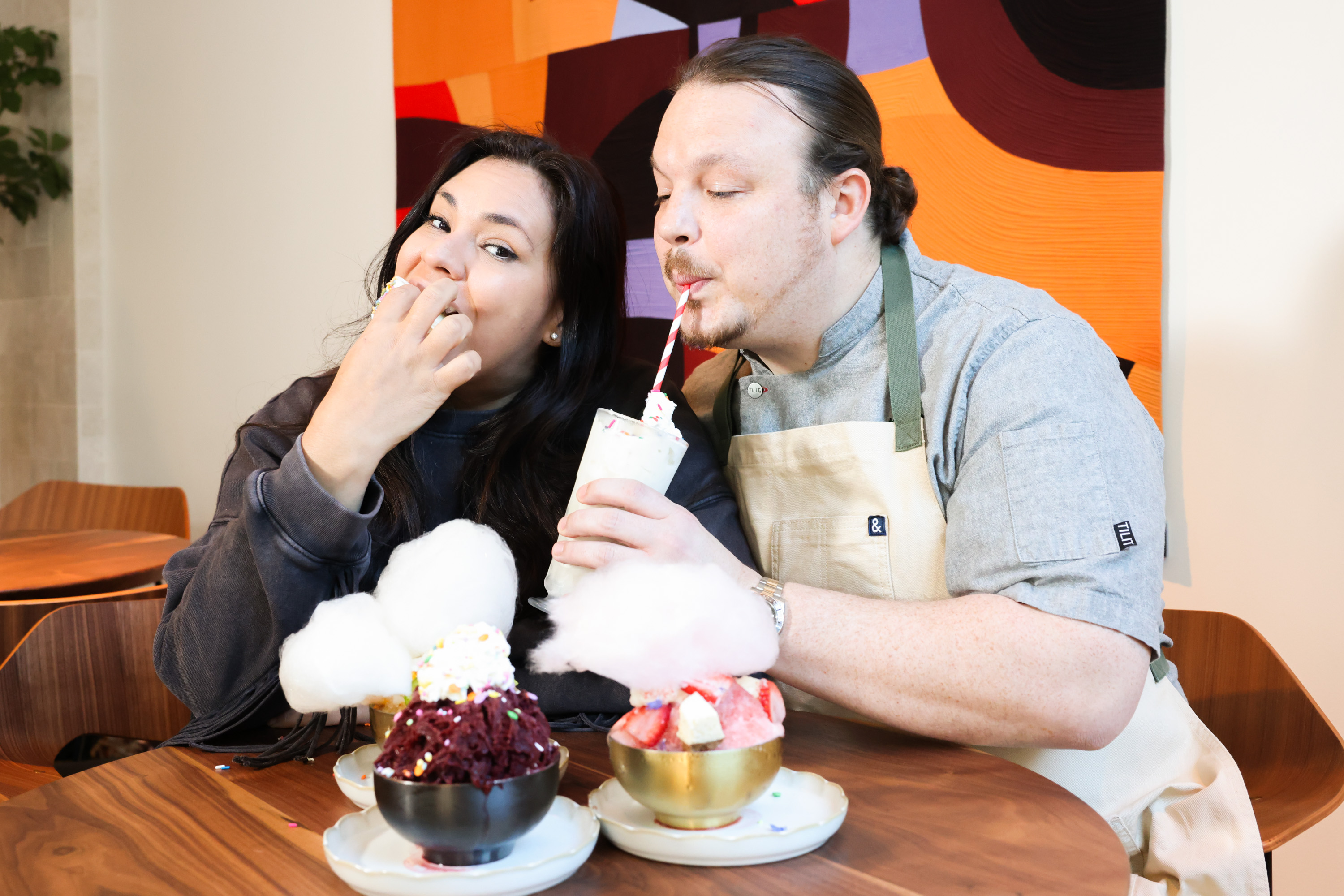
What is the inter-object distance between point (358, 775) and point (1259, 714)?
1.25 metres

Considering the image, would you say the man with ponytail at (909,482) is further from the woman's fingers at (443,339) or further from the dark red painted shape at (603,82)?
the dark red painted shape at (603,82)

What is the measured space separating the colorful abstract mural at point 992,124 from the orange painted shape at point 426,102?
0.53m

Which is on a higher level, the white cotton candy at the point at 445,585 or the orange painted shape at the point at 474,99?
the orange painted shape at the point at 474,99

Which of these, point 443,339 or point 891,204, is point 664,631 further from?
point 891,204

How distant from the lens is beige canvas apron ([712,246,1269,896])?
117 centimetres

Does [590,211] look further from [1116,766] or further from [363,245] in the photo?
[363,245]

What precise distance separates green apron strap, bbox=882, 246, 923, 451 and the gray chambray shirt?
11 mm

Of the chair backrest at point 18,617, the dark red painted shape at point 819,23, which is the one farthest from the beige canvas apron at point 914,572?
the chair backrest at point 18,617

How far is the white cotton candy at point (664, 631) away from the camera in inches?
31.4

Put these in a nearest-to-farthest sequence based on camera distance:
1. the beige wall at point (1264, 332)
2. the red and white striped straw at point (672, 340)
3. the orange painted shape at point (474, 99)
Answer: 1. the red and white striped straw at point (672, 340)
2. the beige wall at point (1264, 332)
3. the orange painted shape at point (474, 99)

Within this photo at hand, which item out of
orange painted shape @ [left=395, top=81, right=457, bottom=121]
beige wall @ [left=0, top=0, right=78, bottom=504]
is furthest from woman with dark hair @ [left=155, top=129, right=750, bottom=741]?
beige wall @ [left=0, top=0, right=78, bottom=504]

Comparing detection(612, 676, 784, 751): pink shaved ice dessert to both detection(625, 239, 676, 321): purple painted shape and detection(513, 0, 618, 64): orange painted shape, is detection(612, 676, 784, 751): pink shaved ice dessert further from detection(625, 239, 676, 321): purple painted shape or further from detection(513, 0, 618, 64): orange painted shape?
detection(513, 0, 618, 64): orange painted shape

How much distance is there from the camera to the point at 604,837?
31.4 inches

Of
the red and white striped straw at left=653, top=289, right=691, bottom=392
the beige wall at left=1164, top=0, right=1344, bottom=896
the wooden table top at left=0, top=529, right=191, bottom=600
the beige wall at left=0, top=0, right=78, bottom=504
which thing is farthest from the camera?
the beige wall at left=0, top=0, right=78, bottom=504
